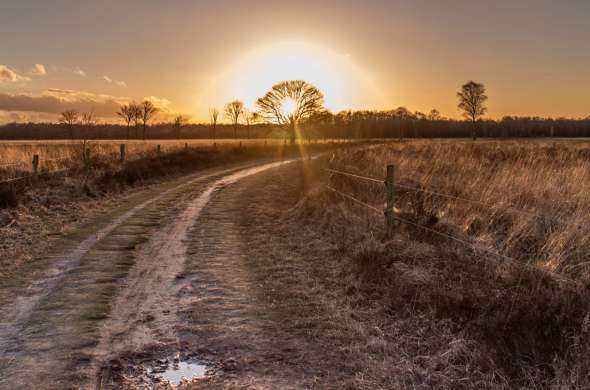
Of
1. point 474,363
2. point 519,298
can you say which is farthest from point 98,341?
point 519,298

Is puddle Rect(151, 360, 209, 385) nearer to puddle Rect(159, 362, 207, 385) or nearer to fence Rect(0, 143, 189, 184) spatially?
puddle Rect(159, 362, 207, 385)

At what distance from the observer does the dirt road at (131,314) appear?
4953mm

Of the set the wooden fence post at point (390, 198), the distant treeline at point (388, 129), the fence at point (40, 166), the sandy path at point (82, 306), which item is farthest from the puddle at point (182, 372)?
the distant treeline at point (388, 129)

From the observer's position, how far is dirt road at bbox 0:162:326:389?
16.3 ft

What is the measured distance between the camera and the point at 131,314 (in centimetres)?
655

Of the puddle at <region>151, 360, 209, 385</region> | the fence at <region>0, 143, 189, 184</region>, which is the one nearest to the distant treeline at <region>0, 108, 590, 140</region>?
the fence at <region>0, 143, 189, 184</region>

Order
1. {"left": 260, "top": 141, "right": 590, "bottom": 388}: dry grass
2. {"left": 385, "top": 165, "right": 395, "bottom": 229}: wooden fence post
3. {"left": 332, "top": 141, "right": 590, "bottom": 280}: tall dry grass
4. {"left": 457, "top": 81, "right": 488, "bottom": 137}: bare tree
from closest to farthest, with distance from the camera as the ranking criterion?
{"left": 260, "top": 141, "right": 590, "bottom": 388}: dry grass
{"left": 332, "top": 141, "right": 590, "bottom": 280}: tall dry grass
{"left": 385, "top": 165, "right": 395, "bottom": 229}: wooden fence post
{"left": 457, "top": 81, "right": 488, "bottom": 137}: bare tree

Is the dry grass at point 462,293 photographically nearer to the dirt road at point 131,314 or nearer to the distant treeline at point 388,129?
the dirt road at point 131,314

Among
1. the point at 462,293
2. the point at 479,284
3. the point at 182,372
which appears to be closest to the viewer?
the point at 182,372

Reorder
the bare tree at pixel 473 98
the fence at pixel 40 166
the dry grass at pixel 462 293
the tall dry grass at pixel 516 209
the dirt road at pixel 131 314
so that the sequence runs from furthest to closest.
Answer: the bare tree at pixel 473 98, the fence at pixel 40 166, the tall dry grass at pixel 516 209, the dirt road at pixel 131 314, the dry grass at pixel 462 293

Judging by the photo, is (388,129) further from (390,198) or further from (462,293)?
(462,293)

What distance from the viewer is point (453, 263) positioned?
741cm

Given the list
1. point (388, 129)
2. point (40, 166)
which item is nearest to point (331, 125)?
point (388, 129)

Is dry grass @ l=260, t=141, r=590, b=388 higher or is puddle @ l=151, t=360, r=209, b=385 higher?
dry grass @ l=260, t=141, r=590, b=388
